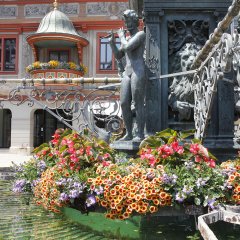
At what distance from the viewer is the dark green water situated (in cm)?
328

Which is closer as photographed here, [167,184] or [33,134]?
[167,184]

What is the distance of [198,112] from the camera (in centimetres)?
457

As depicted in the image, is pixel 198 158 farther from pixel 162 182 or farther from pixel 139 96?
pixel 139 96

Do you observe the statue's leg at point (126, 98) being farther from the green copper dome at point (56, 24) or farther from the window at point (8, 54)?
the window at point (8, 54)

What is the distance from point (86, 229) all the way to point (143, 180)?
69 centimetres

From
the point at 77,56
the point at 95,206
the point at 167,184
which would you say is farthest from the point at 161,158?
the point at 77,56

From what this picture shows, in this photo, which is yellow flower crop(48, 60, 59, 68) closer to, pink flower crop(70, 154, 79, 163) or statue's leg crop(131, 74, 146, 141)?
statue's leg crop(131, 74, 146, 141)

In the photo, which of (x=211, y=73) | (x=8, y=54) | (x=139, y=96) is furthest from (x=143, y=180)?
(x=8, y=54)

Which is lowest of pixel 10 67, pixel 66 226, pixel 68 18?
pixel 66 226

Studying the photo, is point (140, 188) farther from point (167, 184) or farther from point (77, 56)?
point (77, 56)

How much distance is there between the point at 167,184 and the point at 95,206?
58cm

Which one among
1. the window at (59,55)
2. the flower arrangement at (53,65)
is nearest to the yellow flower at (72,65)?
the flower arrangement at (53,65)

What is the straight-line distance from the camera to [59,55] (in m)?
25.3

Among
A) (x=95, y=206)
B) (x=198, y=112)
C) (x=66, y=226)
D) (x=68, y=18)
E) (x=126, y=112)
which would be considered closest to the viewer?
(x=95, y=206)
